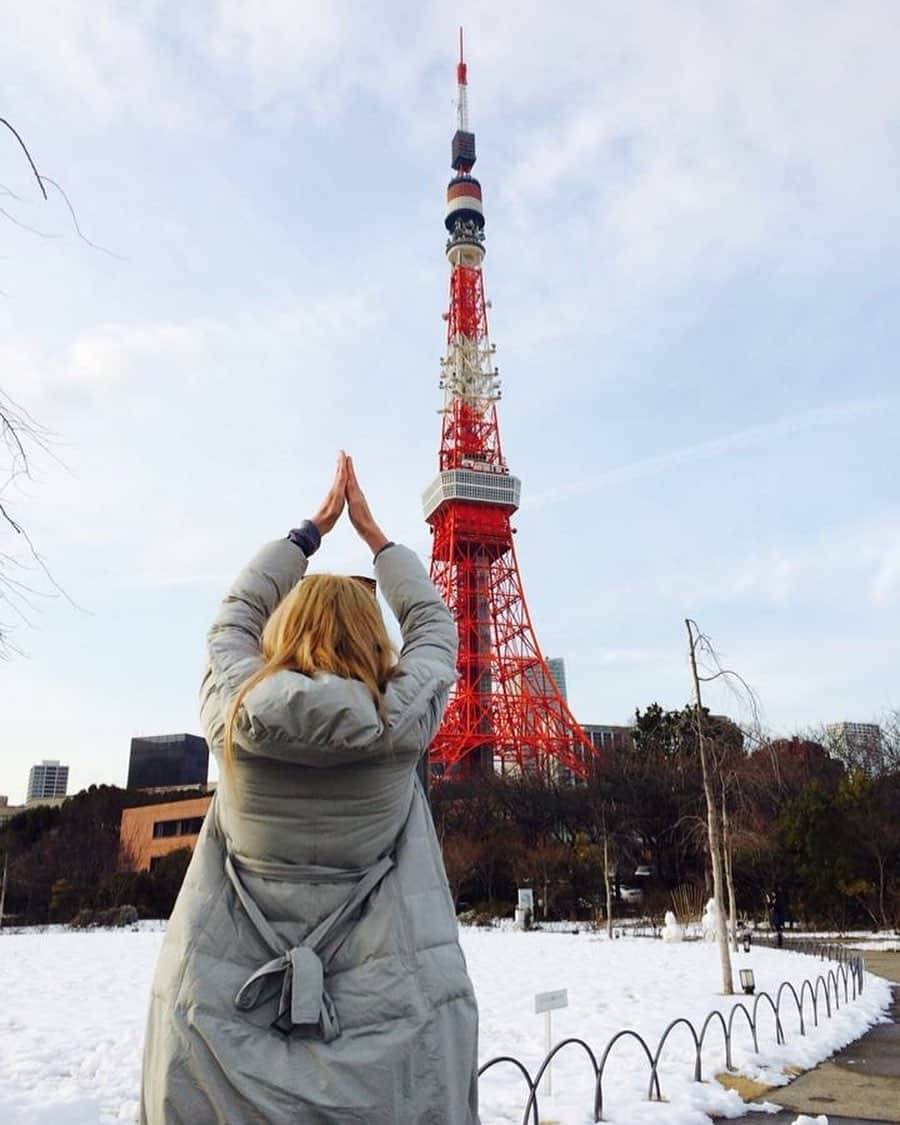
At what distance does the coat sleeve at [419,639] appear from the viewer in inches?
66.6

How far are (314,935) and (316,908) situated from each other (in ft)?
0.20

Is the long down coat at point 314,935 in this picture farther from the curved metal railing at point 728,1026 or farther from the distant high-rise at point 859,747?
the distant high-rise at point 859,747

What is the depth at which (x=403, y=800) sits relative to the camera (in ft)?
5.65

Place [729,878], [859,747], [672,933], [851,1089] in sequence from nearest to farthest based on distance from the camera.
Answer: [851,1089] → [729,878] → [672,933] → [859,747]

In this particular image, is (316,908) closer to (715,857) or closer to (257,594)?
(257,594)

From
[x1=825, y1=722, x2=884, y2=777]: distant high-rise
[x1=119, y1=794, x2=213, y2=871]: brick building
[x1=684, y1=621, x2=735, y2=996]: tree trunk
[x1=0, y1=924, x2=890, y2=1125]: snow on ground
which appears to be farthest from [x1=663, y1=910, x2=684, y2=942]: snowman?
[x1=119, y1=794, x2=213, y2=871]: brick building

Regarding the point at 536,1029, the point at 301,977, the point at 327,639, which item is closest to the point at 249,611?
the point at 327,639

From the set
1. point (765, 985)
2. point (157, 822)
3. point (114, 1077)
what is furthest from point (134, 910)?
point (114, 1077)

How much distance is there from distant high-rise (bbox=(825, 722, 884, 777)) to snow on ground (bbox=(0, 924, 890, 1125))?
25.5 m

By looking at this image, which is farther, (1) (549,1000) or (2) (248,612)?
(1) (549,1000)

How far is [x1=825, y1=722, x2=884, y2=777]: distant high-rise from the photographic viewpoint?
3875 cm

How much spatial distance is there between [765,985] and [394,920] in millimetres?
11797

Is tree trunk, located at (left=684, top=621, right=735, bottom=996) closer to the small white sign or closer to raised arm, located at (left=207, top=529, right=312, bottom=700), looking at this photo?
the small white sign

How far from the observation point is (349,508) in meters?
2.17
